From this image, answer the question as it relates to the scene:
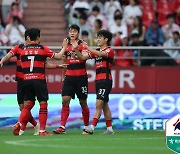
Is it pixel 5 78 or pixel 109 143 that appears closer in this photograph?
pixel 109 143

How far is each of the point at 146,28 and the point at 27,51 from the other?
10.3 metres

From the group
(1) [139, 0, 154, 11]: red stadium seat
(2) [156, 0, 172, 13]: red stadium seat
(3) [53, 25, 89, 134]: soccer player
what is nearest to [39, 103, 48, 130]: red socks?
(3) [53, 25, 89, 134]: soccer player

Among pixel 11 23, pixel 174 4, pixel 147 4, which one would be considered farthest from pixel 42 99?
pixel 174 4

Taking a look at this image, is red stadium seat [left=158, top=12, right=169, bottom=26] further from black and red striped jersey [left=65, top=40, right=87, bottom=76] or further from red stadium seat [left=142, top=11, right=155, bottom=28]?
black and red striped jersey [left=65, top=40, right=87, bottom=76]

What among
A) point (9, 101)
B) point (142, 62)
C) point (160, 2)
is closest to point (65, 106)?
point (9, 101)

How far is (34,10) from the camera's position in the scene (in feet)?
88.2

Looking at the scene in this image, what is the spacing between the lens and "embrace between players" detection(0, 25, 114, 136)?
1703 centimetres

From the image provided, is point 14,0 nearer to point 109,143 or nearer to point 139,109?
point 139,109

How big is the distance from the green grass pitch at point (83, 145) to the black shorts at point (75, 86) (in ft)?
5.53

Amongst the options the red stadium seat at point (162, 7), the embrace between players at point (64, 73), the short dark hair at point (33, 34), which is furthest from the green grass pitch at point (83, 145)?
the red stadium seat at point (162, 7)

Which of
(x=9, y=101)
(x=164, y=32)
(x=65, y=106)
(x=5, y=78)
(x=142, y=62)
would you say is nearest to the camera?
(x=65, y=106)

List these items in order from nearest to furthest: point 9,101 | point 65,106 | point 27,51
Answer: point 27,51 < point 65,106 < point 9,101

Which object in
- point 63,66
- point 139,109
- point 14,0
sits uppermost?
point 14,0

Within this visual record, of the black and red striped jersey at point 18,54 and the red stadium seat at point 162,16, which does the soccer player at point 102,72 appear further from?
the red stadium seat at point 162,16
